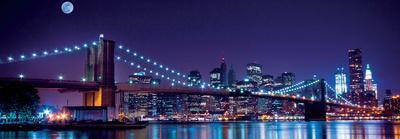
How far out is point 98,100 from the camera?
211 ft

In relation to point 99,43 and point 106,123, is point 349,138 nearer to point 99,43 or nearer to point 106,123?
point 106,123

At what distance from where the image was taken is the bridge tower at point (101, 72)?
63700 millimetres

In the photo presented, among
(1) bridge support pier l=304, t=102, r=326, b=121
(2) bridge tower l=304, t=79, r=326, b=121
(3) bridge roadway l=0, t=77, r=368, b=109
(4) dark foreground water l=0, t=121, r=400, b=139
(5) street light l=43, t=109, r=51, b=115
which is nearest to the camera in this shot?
(4) dark foreground water l=0, t=121, r=400, b=139

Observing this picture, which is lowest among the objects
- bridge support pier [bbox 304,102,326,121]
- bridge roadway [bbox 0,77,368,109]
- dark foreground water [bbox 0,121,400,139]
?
dark foreground water [bbox 0,121,400,139]

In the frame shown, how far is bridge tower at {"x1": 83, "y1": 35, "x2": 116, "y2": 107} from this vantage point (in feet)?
209

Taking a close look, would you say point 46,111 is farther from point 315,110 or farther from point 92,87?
point 315,110

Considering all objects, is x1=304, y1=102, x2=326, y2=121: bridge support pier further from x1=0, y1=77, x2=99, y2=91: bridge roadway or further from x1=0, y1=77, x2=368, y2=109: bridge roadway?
x1=0, y1=77, x2=99, y2=91: bridge roadway

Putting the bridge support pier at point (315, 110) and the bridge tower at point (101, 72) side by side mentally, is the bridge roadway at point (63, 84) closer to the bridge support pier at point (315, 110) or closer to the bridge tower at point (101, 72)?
the bridge tower at point (101, 72)

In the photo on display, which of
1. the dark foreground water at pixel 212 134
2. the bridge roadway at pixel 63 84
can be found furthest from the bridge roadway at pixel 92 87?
Result: the dark foreground water at pixel 212 134

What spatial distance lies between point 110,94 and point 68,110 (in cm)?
533

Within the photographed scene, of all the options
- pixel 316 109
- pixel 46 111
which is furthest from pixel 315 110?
pixel 46 111

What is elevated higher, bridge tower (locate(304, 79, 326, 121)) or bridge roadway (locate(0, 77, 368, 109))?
bridge roadway (locate(0, 77, 368, 109))

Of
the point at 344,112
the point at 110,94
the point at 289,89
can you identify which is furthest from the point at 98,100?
the point at 344,112

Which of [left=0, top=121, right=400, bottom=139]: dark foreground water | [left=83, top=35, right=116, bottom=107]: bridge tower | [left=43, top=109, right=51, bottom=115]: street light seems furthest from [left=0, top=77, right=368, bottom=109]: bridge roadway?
[left=0, top=121, right=400, bottom=139]: dark foreground water
